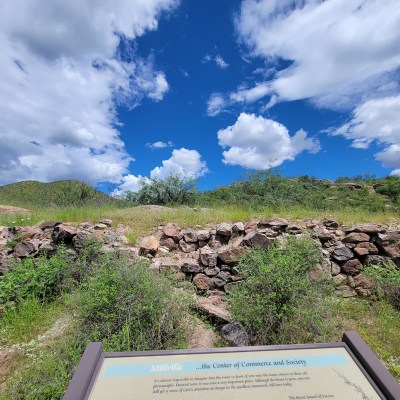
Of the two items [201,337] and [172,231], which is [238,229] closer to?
[172,231]

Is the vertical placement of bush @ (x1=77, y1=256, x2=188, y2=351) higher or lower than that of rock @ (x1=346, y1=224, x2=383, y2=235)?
lower

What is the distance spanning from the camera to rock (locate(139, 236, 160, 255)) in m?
5.91

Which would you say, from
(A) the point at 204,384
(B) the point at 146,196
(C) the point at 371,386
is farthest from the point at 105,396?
(B) the point at 146,196

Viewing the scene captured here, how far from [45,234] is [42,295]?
1908 millimetres

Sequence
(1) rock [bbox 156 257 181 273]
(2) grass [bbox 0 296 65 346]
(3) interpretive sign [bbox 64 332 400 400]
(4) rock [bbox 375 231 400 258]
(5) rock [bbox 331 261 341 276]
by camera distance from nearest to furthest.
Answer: (3) interpretive sign [bbox 64 332 400 400] < (2) grass [bbox 0 296 65 346] < (1) rock [bbox 156 257 181 273] < (5) rock [bbox 331 261 341 276] < (4) rock [bbox 375 231 400 258]

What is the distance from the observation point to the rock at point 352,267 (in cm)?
571

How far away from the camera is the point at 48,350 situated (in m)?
3.44

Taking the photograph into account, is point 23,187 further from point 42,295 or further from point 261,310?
point 261,310

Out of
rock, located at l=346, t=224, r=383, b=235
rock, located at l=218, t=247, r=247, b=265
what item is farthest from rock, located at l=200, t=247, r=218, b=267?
rock, located at l=346, t=224, r=383, b=235

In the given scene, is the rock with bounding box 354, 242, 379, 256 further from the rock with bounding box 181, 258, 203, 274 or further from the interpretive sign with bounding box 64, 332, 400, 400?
the interpretive sign with bounding box 64, 332, 400, 400

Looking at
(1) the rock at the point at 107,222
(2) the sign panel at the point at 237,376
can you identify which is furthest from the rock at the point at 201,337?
(1) the rock at the point at 107,222

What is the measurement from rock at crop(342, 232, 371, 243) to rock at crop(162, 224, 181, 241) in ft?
12.0

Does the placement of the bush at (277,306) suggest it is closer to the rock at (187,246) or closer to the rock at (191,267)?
the rock at (191,267)

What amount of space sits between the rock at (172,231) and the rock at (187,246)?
0.67 feet
